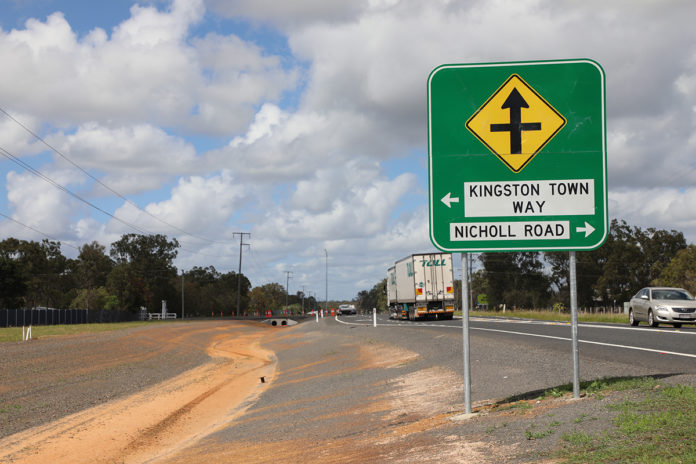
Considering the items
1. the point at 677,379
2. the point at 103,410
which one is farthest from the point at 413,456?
the point at 103,410

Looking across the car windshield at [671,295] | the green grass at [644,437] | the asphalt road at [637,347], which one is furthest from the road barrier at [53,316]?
the green grass at [644,437]

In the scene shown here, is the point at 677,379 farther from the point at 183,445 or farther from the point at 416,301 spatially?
the point at 416,301

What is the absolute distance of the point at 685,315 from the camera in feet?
85.3

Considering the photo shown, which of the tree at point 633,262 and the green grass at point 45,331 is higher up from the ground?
the tree at point 633,262

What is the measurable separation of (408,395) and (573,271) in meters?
5.66

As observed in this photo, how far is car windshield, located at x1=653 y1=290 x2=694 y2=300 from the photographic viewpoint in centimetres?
2695

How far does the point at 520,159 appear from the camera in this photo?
27.3ft

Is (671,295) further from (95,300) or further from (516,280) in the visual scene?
(95,300)

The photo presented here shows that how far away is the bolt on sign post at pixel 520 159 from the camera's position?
27.2 feet

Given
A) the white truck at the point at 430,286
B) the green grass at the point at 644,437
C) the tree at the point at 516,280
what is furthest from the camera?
the tree at the point at 516,280

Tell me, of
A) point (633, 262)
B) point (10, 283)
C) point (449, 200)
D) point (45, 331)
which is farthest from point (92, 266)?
point (449, 200)

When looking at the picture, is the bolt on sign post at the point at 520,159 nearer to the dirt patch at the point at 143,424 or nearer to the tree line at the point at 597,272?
the dirt patch at the point at 143,424

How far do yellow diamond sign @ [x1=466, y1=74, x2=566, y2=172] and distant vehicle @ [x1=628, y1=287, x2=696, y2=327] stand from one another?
68.0ft

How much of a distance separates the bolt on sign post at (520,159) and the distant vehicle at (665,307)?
20.3m
